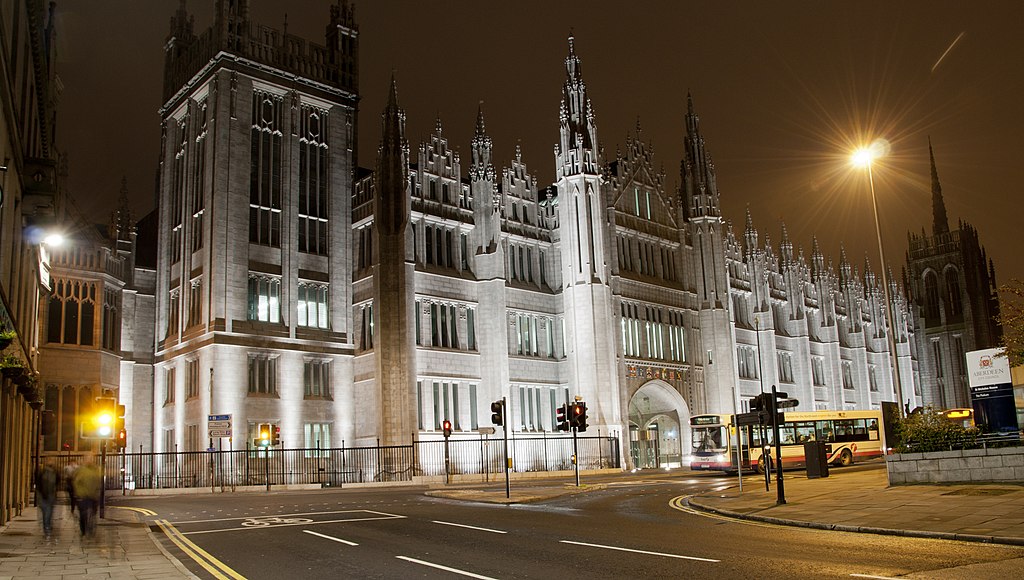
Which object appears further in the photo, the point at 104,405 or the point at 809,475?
the point at 809,475

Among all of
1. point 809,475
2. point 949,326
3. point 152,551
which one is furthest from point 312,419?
point 949,326

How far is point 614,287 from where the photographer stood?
55.8m

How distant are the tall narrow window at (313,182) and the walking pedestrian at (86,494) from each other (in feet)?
106

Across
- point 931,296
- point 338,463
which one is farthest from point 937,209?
point 338,463

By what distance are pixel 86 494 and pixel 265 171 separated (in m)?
33.5

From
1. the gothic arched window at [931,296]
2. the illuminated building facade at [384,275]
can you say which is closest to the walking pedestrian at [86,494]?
the illuminated building facade at [384,275]

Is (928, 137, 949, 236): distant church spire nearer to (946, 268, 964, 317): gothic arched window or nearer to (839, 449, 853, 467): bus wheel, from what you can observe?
(946, 268, 964, 317): gothic arched window

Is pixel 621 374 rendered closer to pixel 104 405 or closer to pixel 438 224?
pixel 438 224

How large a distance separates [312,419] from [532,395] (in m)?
13.8

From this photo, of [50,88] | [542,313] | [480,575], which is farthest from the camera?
[542,313]

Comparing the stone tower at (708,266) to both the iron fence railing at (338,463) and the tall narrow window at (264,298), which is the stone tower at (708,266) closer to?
the iron fence railing at (338,463)

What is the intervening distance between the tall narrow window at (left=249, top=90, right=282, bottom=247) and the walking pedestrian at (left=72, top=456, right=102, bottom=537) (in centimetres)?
3082

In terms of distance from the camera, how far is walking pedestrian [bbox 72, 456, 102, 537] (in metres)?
17.8

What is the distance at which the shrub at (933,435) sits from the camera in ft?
80.5
